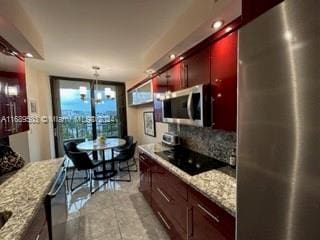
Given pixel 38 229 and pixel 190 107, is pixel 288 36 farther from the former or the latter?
pixel 38 229

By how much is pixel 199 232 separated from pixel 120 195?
1.99 meters

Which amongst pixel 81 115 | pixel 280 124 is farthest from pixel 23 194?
pixel 81 115

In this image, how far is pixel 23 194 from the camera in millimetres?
1327

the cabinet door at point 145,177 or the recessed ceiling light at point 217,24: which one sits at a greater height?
the recessed ceiling light at point 217,24

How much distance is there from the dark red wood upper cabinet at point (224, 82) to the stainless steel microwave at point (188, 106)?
0.10 m

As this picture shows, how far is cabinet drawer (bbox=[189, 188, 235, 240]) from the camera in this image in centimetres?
110

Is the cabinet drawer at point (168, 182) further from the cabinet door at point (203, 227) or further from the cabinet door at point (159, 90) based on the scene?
the cabinet door at point (159, 90)

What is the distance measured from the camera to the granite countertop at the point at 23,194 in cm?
93

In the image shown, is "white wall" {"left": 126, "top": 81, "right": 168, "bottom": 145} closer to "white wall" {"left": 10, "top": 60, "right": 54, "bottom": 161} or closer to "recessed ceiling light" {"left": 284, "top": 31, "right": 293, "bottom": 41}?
"white wall" {"left": 10, "top": 60, "right": 54, "bottom": 161}

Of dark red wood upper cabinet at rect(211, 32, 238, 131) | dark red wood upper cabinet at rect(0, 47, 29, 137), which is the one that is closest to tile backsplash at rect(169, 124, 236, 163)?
dark red wood upper cabinet at rect(211, 32, 238, 131)

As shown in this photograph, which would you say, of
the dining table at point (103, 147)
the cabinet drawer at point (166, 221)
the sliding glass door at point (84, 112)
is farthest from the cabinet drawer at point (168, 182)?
the sliding glass door at point (84, 112)

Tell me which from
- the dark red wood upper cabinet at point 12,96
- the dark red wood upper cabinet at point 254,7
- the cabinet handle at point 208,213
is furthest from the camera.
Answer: the dark red wood upper cabinet at point 12,96

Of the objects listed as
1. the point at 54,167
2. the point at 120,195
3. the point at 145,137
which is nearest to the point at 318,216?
the point at 54,167

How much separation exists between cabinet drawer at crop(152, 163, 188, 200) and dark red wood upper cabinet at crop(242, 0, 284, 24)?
134cm
